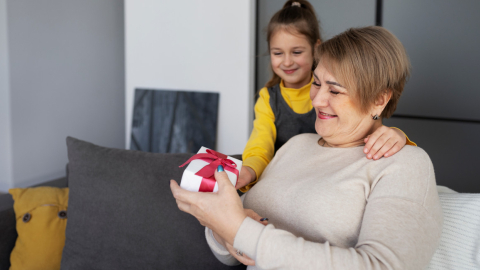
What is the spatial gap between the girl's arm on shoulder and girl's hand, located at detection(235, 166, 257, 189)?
18.3 inches

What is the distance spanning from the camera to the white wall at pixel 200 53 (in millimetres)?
2943

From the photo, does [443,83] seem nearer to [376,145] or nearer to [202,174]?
[376,145]

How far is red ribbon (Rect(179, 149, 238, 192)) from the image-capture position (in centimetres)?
96

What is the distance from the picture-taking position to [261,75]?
304 centimetres

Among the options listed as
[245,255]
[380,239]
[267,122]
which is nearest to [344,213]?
[380,239]

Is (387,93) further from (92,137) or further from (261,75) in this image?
(92,137)

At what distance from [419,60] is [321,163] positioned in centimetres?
161

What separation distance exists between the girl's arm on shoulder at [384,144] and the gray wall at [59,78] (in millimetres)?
2546

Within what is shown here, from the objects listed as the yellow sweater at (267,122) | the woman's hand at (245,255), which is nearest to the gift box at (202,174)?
the woman's hand at (245,255)

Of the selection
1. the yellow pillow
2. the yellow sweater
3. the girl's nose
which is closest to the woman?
the yellow sweater

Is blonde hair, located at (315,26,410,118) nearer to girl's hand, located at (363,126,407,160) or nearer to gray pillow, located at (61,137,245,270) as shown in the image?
girl's hand, located at (363,126,407,160)

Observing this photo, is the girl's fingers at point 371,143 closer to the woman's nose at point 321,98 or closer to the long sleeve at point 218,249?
the woman's nose at point 321,98

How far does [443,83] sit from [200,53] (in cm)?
189

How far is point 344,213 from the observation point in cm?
95
